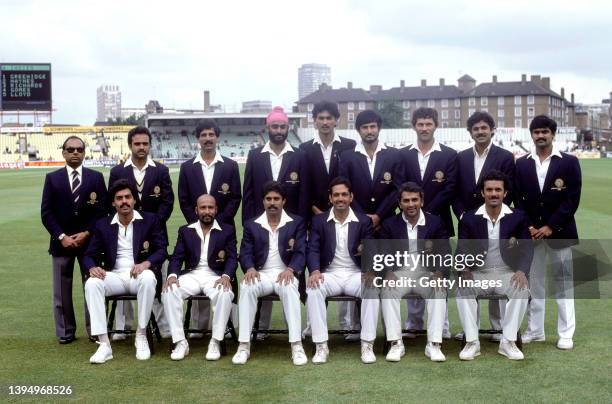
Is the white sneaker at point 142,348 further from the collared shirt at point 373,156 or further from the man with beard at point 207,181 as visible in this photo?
the collared shirt at point 373,156

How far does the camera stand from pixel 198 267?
632cm

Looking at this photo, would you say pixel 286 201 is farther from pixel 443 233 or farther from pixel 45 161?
pixel 45 161

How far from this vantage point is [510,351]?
18.9 ft

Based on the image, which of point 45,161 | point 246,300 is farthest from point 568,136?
point 246,300

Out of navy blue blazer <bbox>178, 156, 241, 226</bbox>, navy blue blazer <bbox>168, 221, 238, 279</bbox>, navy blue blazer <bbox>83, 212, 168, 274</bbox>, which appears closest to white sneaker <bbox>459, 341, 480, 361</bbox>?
navy blue blazer <bbox>168, 221, 238, 279</bbox>

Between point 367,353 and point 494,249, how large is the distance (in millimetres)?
1458

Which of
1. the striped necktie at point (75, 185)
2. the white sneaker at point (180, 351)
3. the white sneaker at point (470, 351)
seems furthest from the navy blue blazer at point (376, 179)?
the striped necktie at point (75, 185)

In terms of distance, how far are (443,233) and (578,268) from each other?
3.71m

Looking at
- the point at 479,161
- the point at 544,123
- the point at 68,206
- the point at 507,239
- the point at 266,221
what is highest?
the point at 544,123

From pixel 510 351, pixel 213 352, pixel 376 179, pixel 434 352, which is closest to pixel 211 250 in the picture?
pixel 213 352

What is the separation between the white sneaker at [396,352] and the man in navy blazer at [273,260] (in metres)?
0.70

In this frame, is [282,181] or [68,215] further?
Answer: [282,181]

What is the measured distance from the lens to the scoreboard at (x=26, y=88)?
55.0 meters

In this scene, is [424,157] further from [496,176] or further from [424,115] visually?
[496,176]
